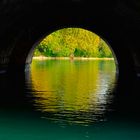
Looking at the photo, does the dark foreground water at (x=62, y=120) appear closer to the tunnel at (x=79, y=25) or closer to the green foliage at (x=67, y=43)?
the tunnel at (x=79, y=25)

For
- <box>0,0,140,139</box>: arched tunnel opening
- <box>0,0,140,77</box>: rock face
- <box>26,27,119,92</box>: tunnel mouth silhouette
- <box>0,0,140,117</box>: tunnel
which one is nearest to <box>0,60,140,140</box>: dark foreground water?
<box>0,0,140,139</box>: arched tunnel opening

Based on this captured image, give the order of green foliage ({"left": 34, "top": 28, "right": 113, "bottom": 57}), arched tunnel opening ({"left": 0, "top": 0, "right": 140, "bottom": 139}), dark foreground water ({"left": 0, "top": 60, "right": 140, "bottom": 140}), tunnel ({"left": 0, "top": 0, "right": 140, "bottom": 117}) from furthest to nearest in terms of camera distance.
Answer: green foliage ({"left": 34, "top": 28, "right": 113, "bottom": 57}) → tunnel ({"left": 0, "top": 0, "right": 140, "bottom": 117}) → arched tunnel opening ({"left": 0, "top": 0, "right": 140, "bottom": 139}) → dark foreground water ({"left": 0, "top": 60, "right": 140, "bottom": 140})

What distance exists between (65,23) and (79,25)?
1.41 metres

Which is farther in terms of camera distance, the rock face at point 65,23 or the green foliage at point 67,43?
the green foliage at point 67,43

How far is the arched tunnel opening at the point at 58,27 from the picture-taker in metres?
15.4

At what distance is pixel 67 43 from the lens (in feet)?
263

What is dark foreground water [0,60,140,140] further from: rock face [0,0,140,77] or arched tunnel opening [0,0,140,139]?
rock face [0,0,140,77]

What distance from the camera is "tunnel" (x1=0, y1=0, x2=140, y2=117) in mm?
19812

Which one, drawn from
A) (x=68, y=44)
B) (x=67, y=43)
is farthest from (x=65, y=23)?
(x=68, y=44)

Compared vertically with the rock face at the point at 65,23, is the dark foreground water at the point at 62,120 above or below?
below

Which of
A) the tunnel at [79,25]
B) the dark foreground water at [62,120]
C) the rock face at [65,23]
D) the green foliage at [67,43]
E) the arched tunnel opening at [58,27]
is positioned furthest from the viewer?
the green foliage at [67,43]

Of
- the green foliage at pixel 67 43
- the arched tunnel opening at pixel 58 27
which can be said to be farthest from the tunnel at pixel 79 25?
the green foliage at pixel 67 43

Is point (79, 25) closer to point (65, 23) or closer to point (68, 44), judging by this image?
point (65, 23)

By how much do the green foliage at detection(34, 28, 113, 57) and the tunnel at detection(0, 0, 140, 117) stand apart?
3968 centimetres
